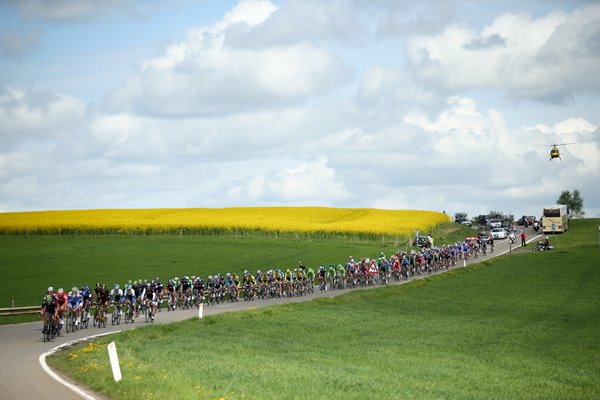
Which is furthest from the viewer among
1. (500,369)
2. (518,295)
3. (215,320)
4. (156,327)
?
(518,295)

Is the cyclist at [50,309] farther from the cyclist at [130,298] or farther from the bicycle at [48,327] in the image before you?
the cyclist at [130,298]

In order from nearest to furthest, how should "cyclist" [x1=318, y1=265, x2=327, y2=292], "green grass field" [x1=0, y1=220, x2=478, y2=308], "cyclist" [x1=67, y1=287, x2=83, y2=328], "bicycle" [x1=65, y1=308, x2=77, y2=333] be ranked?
"cyclist" [x1=67, y1=287, x2=83, y2=328], "bicycle" [x1=65, y1=308, x2=77, y2=333], "cyclist" [x1=318, y1=265, x2=327, y2=292], "green grass field" [x1=0, y1=220, x2=478, y2=308]

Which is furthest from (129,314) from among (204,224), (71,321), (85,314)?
(204,224)

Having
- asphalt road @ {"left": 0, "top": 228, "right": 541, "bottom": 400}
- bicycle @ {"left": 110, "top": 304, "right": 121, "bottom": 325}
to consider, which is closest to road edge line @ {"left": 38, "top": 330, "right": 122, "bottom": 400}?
asphalt road @ {"left": 0, "top": 228, "right": 541, "bottom": 400}

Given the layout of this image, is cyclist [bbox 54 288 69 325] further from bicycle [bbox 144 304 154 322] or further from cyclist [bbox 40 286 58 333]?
bicycle [bbox 144 304 154 322]

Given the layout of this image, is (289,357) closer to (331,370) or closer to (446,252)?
(331,370)

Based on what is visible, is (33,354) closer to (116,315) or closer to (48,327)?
(48,327)

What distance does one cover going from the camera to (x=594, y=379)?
2272 centimetres

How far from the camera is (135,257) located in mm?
74125

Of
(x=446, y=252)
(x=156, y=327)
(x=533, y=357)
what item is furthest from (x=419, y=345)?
(x=446, y=252)

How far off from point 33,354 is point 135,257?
47067 millimetres

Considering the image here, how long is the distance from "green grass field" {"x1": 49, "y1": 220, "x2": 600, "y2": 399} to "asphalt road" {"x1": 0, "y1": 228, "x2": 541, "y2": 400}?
906mm

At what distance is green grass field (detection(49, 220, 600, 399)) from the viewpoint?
19.5m

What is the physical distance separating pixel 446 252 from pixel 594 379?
4879cm
